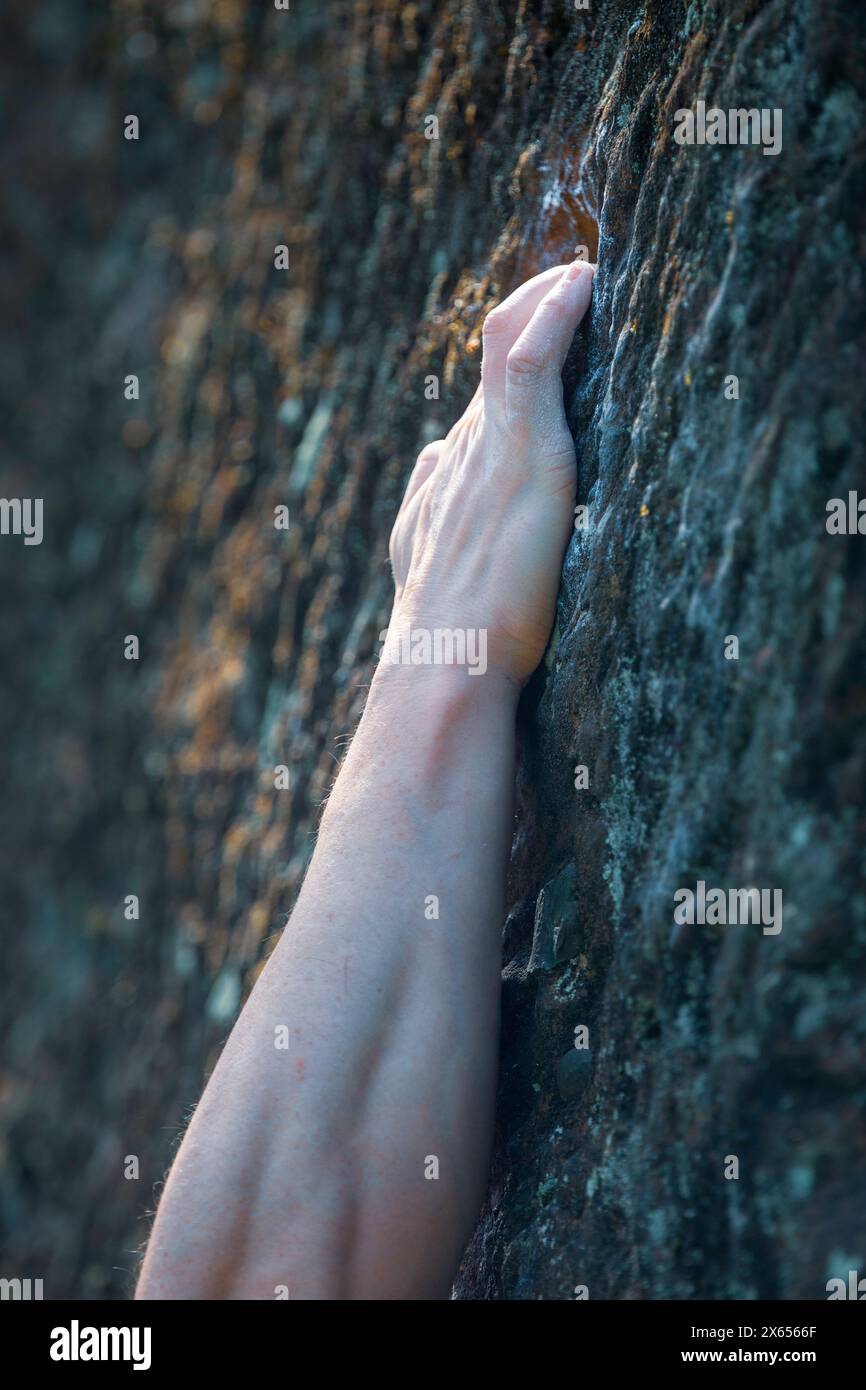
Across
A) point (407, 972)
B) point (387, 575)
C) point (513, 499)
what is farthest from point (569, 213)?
point (407, 972)

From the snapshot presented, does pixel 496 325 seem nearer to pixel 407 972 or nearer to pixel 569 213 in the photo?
pixel 569 213

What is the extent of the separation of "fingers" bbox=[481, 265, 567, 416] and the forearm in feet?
0.95

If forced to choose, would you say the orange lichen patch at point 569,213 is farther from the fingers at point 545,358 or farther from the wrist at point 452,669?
the wrist at point 452,669

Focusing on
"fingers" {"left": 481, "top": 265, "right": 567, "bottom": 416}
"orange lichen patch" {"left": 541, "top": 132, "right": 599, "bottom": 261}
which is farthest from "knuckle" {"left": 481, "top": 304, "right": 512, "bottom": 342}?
"orange lichen patch" {"left": 541, "top": 132, "right": 599, "bottom": 261}

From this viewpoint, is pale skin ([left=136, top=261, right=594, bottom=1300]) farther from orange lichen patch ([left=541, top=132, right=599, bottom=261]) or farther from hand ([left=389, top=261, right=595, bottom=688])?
orange lichen patch ([left=541, top=132, right=599, bottom=261])

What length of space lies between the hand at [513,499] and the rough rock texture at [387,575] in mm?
30

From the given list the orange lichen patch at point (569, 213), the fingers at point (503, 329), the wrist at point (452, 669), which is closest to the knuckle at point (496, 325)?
the fingers at point (503, 329)

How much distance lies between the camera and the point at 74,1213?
2.56 meters

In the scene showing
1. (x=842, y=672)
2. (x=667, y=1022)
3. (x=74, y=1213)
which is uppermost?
(x=842, y=672)

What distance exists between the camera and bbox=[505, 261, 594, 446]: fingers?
1.25 metres

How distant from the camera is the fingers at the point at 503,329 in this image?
4.18ft
